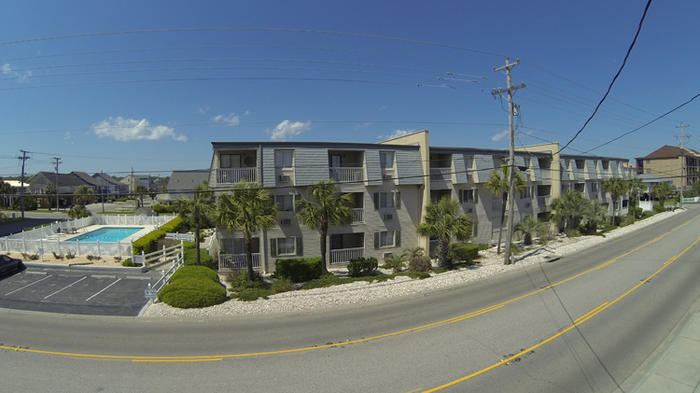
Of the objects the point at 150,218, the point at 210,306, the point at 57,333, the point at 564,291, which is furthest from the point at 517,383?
the point at 150,218

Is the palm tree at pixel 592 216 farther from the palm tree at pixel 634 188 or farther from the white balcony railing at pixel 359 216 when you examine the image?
the white balcony railing at pixel 359 216

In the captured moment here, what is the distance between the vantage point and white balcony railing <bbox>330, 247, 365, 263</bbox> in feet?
76.9

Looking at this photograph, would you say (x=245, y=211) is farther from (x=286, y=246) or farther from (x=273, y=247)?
(x=286, y=246)

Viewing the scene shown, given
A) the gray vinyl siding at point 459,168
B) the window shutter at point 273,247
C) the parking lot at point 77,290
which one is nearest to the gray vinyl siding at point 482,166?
the gray vinyl siding at point 459,168

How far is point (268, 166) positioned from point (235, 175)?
240cm

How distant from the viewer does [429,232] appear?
21.5 metres

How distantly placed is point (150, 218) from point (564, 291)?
4758 cm

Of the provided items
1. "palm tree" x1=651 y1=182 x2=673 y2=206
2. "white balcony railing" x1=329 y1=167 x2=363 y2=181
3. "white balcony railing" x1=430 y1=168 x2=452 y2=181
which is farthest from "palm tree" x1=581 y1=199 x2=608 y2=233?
"palm tree" x1=651 y1=182 x2=673 y2=206

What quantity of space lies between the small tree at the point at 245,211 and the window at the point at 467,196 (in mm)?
18555

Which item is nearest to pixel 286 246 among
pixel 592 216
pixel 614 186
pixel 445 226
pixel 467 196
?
pixel 445 226

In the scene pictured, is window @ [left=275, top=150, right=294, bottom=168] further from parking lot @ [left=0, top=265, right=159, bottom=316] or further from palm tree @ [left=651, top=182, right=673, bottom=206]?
palm tree @ [left=651, top=182, right=673, bottom=206]

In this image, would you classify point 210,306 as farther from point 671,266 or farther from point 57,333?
point 671,266

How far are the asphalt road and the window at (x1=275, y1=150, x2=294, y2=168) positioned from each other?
11940 millimetres

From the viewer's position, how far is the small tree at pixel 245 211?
1805 centimetres
